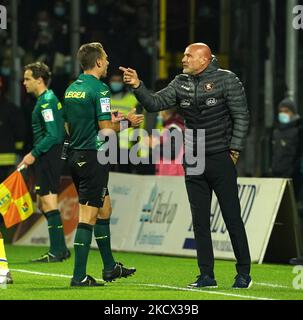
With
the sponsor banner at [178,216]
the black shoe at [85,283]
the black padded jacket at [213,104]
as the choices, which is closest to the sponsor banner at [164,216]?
the sponsor banner at [178,216]

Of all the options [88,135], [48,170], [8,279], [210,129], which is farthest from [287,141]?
[8,279]

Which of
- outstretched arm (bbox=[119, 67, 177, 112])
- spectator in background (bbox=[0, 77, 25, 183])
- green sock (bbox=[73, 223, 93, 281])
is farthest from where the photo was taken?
spectator in background (bbox=[0, 77, 25, 183])

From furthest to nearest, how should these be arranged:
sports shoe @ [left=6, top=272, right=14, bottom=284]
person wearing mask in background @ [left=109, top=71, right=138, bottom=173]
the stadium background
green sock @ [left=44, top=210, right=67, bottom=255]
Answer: person wearing mask in background @ [left=109, top=71, right=138, bottom=173] < the stadium background < green sock @ [left=44, top=210, right=67, bottom=255] < sports shoe @ [left=6, top=272, right=14, bottom=284]

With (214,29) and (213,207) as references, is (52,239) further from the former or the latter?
(214,29)

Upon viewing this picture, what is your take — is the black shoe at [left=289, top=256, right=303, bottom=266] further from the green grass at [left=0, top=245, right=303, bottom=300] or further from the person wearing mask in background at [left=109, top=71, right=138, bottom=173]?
the person wearing mask in background at [left=109, top=71, right=138, bottom=173]

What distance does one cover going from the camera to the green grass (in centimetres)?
1072

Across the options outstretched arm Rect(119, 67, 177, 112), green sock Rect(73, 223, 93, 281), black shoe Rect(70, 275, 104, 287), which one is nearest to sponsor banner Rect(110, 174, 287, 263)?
outstretched arm Rect(119, 67, 177, 112)

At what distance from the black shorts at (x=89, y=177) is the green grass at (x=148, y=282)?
81 centimetres

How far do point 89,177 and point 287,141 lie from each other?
6525mm

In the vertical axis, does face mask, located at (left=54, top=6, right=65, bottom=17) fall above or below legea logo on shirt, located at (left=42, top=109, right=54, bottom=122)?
above

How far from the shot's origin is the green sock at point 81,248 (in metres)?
11.2

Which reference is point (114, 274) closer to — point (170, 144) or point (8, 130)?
point (170, 144)

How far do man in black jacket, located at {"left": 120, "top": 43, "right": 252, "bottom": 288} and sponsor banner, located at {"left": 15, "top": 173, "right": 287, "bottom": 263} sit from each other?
130 inches
